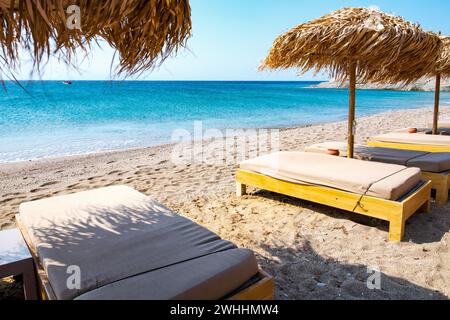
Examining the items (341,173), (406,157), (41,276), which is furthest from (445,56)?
(41,276)

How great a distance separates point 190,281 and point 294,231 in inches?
67.0

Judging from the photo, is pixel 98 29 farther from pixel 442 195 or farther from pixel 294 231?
pixel 442 195

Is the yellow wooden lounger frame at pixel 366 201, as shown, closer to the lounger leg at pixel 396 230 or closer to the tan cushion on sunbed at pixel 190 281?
the lounger leg at pixel 396 230

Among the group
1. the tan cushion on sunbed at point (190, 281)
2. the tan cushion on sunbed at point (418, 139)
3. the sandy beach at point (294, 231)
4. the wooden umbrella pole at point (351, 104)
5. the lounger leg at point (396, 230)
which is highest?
the wooden umbrella pole at point (351, 104)

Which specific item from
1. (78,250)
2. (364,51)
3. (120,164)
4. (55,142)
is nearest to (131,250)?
(78,250)

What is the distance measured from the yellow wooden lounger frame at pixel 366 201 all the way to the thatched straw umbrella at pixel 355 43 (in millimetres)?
1362

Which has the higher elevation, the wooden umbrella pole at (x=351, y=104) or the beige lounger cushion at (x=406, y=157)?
the wooden umbrella pole at (x=351, y=104)

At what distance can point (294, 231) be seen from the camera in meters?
2.90

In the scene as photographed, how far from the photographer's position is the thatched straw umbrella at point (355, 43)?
3199 millimetres

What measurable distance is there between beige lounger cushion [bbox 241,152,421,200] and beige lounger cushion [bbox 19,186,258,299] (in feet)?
4.92

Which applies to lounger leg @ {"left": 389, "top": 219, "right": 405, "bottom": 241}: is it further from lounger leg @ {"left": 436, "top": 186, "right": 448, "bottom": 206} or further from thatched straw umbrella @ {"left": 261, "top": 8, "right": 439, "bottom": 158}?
thatched straw umbrella @ {"left": 261, "top": 8, "right": 439, "bottom": 158}

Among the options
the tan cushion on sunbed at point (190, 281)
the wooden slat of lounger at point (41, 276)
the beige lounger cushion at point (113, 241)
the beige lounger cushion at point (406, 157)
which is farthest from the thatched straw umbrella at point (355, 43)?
the wooden slat of lounger at point (41, 276)

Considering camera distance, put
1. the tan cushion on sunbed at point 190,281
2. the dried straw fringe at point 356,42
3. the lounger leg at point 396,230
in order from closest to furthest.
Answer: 1. the tan cushion on sunbed at point 190,281
2. the lounger leg at point 396,230
3. the dried straw fringe at point 356,42
